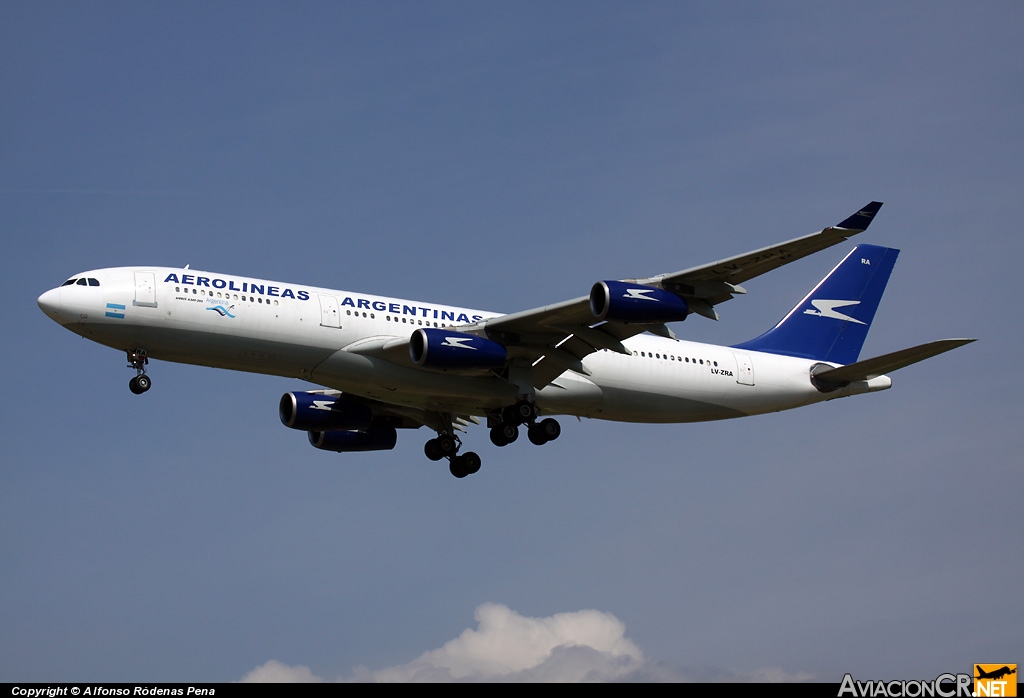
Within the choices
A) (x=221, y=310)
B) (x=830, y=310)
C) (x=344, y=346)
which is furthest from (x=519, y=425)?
(x=830, y=310)

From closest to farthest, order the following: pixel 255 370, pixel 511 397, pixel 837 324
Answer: pixel 255 370, pixel 511 397, pixel 837 324

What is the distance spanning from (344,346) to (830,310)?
19.9m

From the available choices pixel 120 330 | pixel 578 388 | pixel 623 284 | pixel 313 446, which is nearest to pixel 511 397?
pixel 578 388

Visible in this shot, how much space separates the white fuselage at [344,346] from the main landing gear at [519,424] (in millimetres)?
439

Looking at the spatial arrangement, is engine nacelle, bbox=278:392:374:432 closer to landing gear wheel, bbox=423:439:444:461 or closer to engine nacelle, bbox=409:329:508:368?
landing gear wheel, bbox=423:439:444:461

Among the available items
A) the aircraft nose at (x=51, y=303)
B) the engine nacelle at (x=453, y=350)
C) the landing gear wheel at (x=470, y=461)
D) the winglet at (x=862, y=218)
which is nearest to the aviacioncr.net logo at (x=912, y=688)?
the winglet at (x=862, y=218)

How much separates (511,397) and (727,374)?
8283 mm

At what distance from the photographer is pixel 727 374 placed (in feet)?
140

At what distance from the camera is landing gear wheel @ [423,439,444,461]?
43531 millimetres

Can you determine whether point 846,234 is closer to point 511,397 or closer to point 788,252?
point 788,252

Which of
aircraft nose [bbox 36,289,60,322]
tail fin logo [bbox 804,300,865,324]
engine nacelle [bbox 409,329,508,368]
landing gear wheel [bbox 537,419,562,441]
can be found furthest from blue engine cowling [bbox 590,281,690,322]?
aircraft nose [bbox 36,289,60,322]

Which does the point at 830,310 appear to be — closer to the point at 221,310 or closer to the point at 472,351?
the point at 472,351

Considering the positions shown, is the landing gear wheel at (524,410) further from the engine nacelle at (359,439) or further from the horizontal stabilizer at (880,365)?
the horizontal stabilizer at (880,365)

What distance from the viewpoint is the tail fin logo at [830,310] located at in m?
46.5
